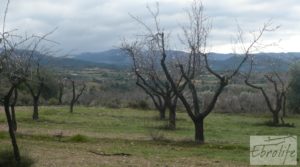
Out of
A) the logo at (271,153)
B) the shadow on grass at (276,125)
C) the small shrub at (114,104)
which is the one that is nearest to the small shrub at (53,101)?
the small shrub at (114,104)

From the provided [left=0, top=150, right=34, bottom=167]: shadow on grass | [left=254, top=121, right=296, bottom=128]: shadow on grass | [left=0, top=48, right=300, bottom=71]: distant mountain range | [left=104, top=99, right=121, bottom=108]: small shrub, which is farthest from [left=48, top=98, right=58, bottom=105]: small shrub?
[left=0, top=150, right=34, bottom=167]: shadow on grass

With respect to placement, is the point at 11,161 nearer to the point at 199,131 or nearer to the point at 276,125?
the point at 199,131

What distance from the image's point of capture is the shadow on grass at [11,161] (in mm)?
13094

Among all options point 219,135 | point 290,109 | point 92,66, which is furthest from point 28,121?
point 92,66

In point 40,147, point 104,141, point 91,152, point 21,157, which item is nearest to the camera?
point 21,157

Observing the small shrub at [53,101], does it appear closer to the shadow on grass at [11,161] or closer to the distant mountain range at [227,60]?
the distant mountain range at [227,60]

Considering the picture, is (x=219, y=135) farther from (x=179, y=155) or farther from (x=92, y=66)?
(x=92, y=66)

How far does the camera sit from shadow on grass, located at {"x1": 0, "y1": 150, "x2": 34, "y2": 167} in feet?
43.0

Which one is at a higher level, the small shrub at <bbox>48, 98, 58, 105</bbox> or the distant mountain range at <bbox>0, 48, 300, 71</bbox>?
the distant mountain range at <bbox>0, 48, 300, 71</bbox>

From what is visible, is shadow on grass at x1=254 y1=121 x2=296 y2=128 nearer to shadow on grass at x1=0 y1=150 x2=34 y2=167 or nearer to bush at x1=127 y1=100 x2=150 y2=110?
bush at x1=127 y1=100 x2=150 y2=110

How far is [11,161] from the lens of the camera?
43.2 ft

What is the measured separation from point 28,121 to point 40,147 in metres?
17.0

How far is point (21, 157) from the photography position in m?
13.3

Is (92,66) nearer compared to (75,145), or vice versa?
(75,145)
